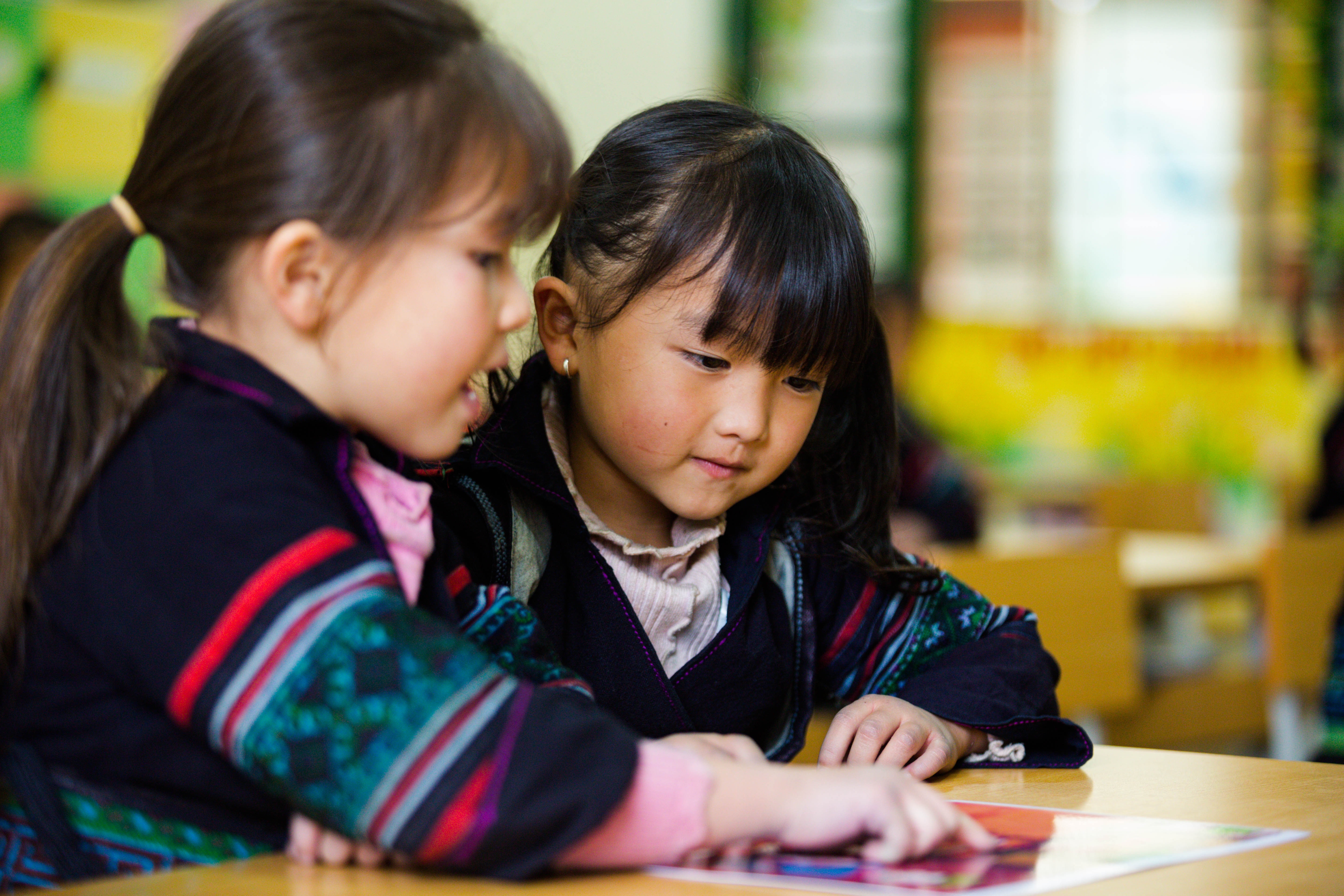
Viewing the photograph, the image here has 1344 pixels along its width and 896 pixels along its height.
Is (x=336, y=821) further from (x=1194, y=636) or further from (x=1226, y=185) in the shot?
(x=1226, y=185)

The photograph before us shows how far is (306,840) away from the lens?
60cm

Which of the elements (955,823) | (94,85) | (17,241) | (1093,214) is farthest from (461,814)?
(1093,214)

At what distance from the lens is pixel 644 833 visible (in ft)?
1.88

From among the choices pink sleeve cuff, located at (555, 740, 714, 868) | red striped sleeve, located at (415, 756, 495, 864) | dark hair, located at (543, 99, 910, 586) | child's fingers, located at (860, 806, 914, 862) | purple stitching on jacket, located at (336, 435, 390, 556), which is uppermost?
dark hair, located at (543, 99, 910, 586)

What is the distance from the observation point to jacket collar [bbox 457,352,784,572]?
0.93 metres

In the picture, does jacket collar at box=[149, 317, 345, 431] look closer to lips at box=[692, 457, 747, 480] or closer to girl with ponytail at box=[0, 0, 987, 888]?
girl with ponytail at box=[0, 0, 987, 888]

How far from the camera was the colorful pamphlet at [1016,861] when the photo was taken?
57 centimetres

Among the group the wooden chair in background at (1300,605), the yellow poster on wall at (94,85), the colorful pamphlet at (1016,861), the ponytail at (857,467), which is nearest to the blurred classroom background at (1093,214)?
the yellow poster on wall at (94,85)

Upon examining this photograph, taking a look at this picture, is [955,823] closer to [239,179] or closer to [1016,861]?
[1016,861]

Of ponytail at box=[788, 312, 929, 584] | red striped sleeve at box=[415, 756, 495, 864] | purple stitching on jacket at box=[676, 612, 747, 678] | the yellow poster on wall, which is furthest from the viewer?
the yellow poster on wall

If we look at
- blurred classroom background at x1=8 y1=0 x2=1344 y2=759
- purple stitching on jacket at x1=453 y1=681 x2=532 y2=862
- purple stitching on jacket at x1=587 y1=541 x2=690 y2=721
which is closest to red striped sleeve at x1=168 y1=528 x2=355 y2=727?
purple stitching on jacket at x1=453 y1=681 x2=532 y2=862

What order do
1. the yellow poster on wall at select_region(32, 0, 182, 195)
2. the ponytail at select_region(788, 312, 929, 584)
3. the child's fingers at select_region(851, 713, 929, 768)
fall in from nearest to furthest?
the child's fingers at select_region(851, 713, 929, 768) → the ponytail at select_region(788, 312, 929, 584) → the yellow poster on wall at select_region(32, 0, 182, 195)

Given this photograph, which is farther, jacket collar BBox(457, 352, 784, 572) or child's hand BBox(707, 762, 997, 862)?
jacket collar BBox(457, 352, 784, 572)

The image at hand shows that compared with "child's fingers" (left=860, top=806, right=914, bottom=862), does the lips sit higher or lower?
higher
